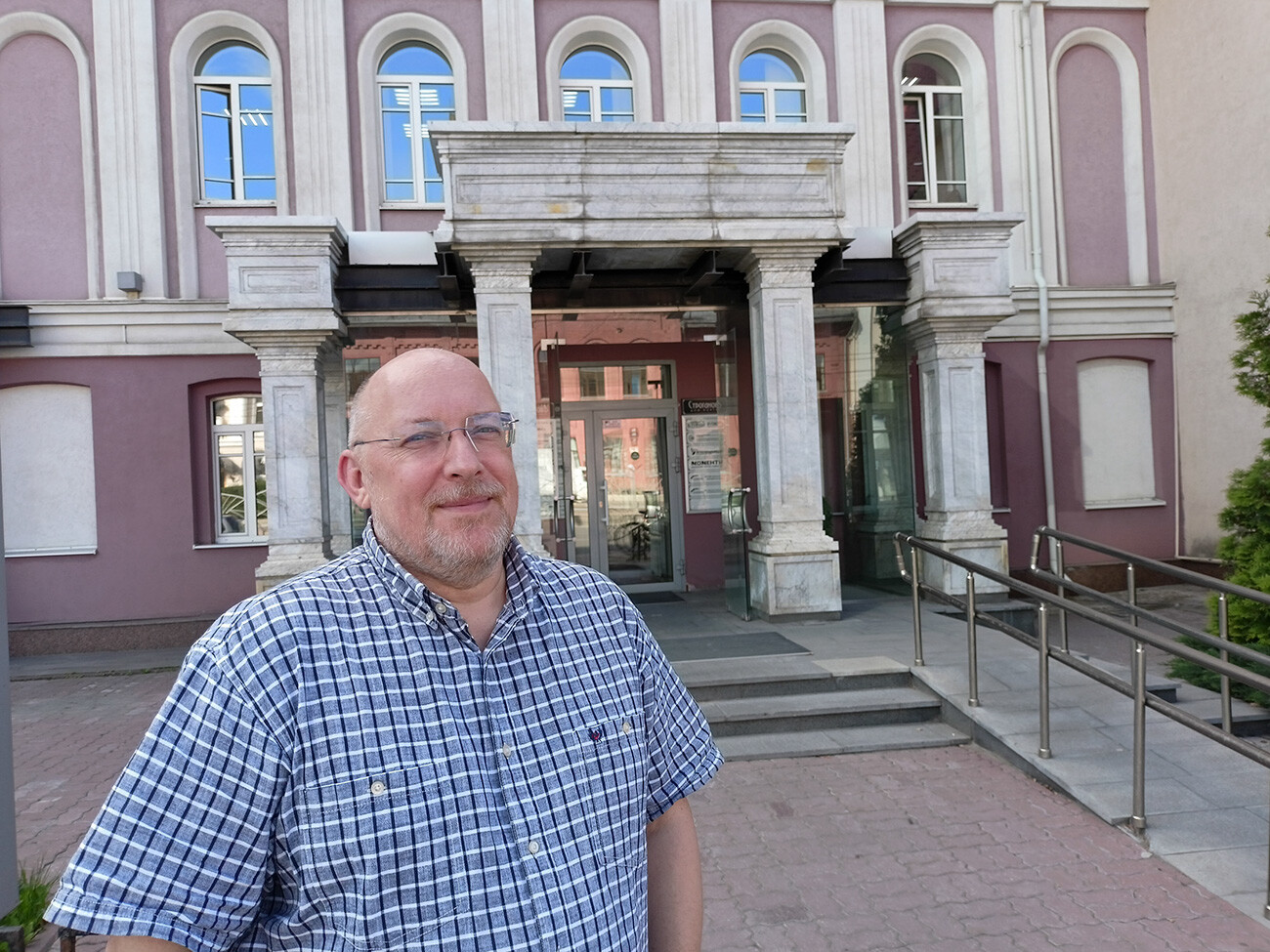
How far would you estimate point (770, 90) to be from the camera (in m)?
12.3

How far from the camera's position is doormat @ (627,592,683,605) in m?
10.8

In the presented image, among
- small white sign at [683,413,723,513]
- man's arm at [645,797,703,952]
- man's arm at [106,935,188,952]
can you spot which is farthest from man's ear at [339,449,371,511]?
small white sign at [683,413,723,513]

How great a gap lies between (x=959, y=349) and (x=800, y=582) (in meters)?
2.88

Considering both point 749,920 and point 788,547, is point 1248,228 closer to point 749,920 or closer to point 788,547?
point 788,547

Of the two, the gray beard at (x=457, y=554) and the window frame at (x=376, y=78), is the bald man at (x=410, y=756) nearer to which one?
the gray beard at (x=457, y=554)

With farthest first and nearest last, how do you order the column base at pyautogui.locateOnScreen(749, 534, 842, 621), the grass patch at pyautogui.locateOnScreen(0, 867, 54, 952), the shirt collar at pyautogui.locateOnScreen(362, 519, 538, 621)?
1. the column base at pyautogui.locateOnScreen(749, 534, 842, 621)
2. the grass patch at pyautogui.locateOnScreen(0, 867, 54, 952)
3. the shirt collar at pyautogui.locateOnScreen(362, 519, 538, 621)

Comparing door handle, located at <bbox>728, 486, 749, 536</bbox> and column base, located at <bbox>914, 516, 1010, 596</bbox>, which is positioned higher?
door handle, located at <bbox>728, 486, 749, 536</bbox>

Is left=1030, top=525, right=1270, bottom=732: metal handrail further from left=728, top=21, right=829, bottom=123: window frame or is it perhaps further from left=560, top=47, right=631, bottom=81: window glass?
left=560, top=47, right=631, bottom=81: window glass

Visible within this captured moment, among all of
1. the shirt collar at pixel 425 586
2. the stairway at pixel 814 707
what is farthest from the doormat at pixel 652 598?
the shirt collar at pixel 425 586

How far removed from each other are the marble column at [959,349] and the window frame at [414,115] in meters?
5.87

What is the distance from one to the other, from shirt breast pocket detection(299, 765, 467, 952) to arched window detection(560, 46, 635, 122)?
1182 centimetres

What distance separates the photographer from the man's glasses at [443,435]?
160 cm

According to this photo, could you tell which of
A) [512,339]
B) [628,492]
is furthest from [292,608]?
[628,492]

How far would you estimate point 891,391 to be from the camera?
9891mm
